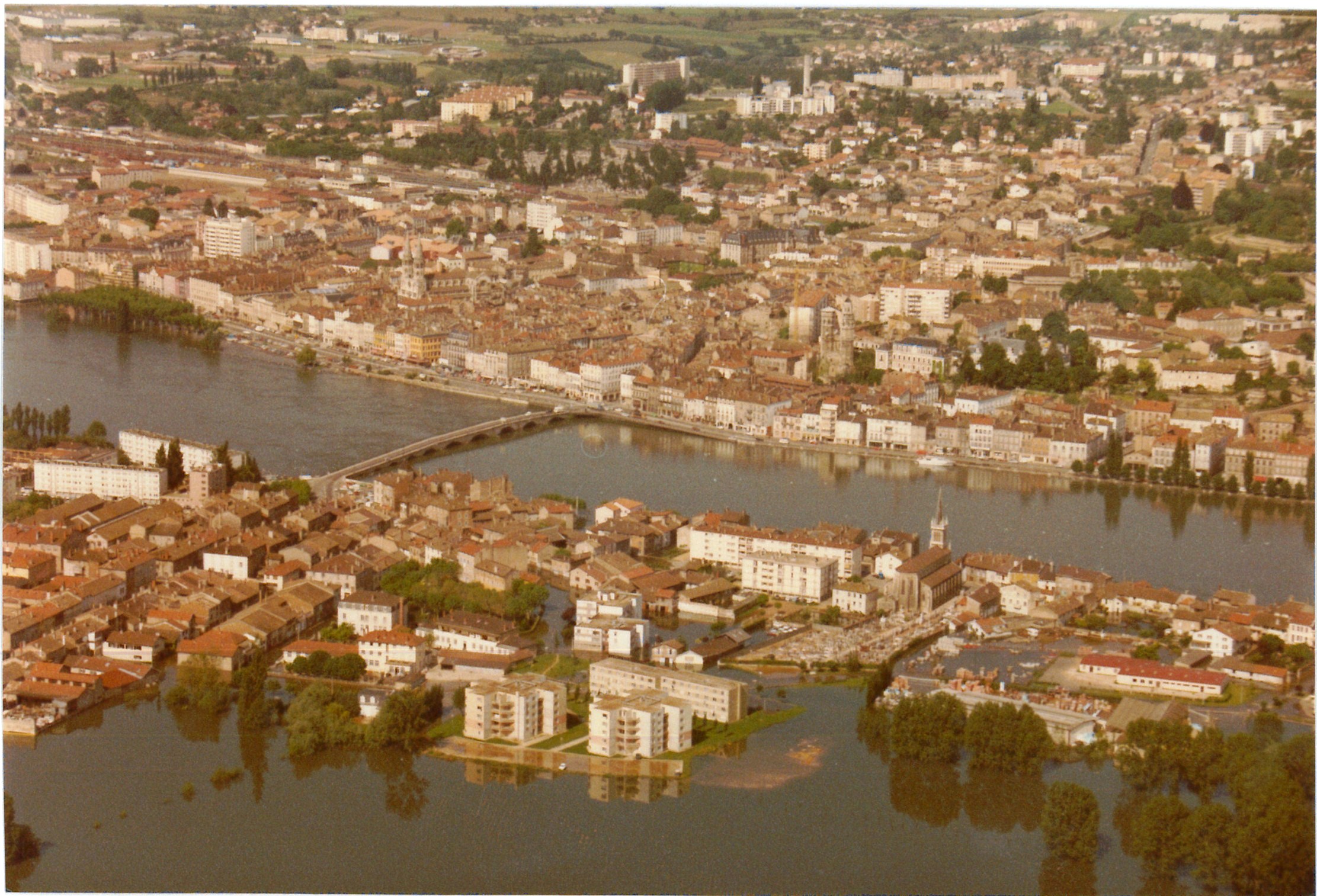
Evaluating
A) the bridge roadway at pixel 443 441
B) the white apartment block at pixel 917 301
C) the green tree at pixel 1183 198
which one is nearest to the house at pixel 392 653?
the bridge roadway at pixel 443 441

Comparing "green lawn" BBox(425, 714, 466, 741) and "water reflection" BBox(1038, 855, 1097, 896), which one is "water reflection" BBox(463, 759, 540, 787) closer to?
"green lawn" BBox(425, 714, 466, 741)

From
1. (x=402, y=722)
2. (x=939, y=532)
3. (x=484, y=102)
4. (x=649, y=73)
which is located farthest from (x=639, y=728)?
(x=649, y=73)

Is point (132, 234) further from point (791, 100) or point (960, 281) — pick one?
point (791, 100)

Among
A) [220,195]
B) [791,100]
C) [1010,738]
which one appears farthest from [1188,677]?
[791,100]

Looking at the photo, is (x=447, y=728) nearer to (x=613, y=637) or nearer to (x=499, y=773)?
(x=499, y=773)

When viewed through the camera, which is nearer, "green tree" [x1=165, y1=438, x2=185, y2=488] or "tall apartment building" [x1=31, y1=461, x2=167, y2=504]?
"tall apartment building" [x1=31, y1=461, x2=167, y2=504]

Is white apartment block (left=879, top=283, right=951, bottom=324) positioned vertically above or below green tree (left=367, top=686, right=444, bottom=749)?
above

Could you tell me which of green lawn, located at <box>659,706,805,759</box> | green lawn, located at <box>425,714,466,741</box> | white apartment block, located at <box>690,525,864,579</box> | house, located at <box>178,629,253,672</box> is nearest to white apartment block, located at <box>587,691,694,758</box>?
green lawn, located at <box>659,706,805,759</box>
